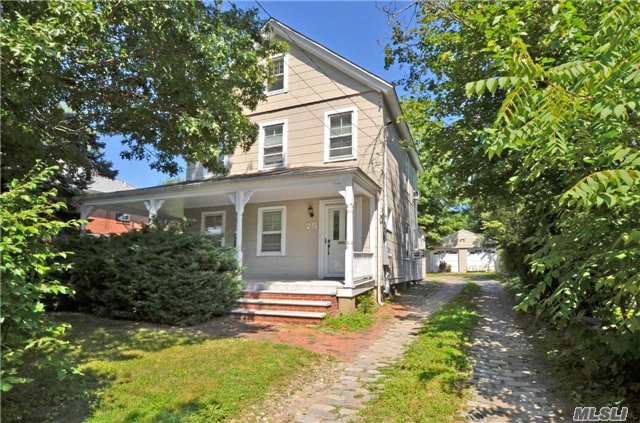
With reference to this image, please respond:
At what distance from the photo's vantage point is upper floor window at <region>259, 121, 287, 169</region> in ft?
38.2

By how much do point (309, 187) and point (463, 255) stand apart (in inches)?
927

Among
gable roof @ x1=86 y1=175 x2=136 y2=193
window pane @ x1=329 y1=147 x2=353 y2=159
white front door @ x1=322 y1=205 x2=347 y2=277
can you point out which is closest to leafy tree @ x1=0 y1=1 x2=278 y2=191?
window pane @ x1=329 y1=147 x2=353 y2=159

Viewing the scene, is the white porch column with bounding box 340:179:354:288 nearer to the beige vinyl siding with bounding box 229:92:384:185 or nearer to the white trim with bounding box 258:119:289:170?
the beige vinyl siding with bounding box 229:92:384:185

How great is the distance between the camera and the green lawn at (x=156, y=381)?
344cm

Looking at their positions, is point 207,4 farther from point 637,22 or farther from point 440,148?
point 637,22

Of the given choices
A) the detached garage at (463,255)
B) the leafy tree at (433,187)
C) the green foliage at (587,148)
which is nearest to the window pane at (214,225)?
the leafy tree at (433,187)

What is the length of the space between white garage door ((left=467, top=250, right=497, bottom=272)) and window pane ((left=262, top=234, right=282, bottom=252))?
22.1 meters

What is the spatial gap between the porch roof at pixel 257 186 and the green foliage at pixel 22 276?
5886 mm

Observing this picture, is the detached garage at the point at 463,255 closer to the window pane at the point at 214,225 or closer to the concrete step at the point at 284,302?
the window pane at the point at 214,225

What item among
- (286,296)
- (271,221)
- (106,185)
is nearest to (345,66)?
(271,221)

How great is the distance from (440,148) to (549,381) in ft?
17.1

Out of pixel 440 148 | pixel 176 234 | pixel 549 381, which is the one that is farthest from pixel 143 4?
pixel 549 381

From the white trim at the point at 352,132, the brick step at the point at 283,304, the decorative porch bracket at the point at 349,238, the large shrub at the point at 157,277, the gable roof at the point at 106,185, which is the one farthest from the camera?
the gable roof at the point at 106,185

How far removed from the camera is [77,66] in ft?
19.2
